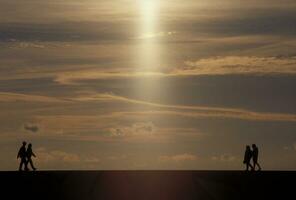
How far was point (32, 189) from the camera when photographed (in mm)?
47688

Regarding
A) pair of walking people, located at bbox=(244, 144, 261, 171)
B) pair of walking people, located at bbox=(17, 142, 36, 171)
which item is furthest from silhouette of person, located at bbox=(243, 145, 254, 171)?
pair of walking people, located at bbox=(17, 142, 36, 171)

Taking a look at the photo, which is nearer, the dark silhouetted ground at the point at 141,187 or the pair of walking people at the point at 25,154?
the dark silhouetted ground at the point at 141,187

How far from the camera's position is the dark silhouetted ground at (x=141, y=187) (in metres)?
43.4

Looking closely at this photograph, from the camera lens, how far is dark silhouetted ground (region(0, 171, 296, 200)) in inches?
1709

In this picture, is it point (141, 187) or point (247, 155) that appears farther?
point (247, 155)

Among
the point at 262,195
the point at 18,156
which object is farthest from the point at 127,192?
the point at 18,156

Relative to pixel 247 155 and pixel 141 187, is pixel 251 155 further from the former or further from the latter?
pixel 141 187

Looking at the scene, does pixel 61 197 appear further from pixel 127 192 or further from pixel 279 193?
pixel 279 193

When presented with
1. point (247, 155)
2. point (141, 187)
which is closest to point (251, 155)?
point (247, 155)

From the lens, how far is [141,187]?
49.5 m

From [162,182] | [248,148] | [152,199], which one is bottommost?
[152,199]

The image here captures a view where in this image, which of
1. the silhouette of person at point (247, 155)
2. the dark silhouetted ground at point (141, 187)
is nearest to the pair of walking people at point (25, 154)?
the dark silhouetted ground at point (141, 187)

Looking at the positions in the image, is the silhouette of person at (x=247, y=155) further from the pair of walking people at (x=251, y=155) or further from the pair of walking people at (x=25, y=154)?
the pair of walking people at (x=25, y=154)

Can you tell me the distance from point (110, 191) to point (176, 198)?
18.7ft
